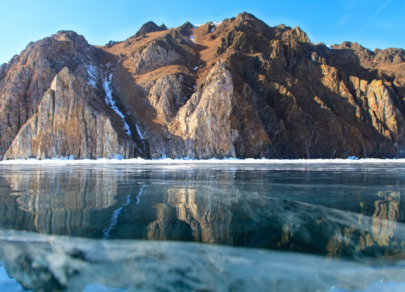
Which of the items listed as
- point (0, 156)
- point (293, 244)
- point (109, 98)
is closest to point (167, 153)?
point (109, 98)

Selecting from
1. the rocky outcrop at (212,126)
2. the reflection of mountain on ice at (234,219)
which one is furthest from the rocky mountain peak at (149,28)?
the reflection of mountain on ice at (234,219)

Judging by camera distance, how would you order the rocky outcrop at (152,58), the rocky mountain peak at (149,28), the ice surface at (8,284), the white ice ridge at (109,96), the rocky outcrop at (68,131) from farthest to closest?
the rocky mountain peak at (149,28)
the rocky outcrop at (152,58)
the white ice ridge at (109,96)
the rocky outcrop at (68,131)
the ice surface at (8,284)

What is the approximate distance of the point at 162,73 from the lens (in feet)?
202

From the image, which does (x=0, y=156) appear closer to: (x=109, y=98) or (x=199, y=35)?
(x=109, y=98)

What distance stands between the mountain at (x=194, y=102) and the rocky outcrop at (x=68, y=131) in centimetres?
19

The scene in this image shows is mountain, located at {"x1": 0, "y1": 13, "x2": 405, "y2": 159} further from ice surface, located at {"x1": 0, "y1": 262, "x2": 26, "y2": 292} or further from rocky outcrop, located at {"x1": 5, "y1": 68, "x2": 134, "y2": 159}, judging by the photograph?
ice surface, located at {"x1": 0, "y1": 262, "x2": 26, "y2": 292}

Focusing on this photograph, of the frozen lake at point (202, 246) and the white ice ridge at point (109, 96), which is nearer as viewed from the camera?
the frozen lake at point (202, 246)

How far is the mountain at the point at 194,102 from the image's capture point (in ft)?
159

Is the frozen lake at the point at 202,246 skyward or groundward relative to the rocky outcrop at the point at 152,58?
groundward

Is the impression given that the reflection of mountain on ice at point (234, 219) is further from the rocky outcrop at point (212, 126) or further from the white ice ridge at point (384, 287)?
the rocky outcrop at point (212, 126)

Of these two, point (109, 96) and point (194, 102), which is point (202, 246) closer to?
point (194, 102)

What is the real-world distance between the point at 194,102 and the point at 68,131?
81.1 ft

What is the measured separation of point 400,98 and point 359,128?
2303cm

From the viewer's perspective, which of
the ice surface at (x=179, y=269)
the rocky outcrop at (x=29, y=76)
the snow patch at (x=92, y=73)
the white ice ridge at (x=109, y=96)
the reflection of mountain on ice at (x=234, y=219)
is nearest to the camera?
the ice surface at (x=179, y=269)
